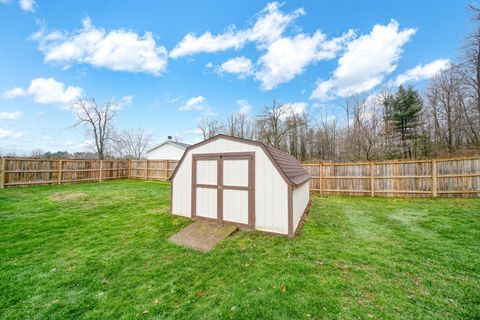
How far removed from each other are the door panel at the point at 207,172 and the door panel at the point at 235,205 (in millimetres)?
570

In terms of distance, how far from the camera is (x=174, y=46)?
12.6 metres

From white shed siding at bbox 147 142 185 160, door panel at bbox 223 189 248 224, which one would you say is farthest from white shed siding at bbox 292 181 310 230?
white shed siding at bbox 147 142 185 160

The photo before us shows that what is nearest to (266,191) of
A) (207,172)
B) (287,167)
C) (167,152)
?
(287,167)

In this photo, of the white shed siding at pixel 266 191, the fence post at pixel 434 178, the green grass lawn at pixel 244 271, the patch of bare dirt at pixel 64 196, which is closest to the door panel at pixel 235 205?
the white shed siding at pixel 266 191

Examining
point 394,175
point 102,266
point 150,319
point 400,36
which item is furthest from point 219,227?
point 400,36

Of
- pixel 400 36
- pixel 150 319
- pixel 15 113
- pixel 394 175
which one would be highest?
pixel 400 36

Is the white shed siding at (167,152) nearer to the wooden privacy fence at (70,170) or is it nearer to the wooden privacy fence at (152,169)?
the wooden privacy fence at (152,169)

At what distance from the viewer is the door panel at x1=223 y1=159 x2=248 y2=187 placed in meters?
5.48

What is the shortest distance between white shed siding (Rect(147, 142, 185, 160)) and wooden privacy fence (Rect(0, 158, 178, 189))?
5.54 meters

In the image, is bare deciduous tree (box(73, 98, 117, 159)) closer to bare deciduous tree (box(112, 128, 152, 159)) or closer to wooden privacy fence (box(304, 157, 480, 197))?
bare deciduous tree (box(112, 128, 152, 159))

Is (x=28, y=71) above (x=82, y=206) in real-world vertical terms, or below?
above

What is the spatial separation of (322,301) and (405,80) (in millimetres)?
26093

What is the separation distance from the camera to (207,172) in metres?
6.08

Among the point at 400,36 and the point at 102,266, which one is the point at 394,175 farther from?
the point at 102,266
